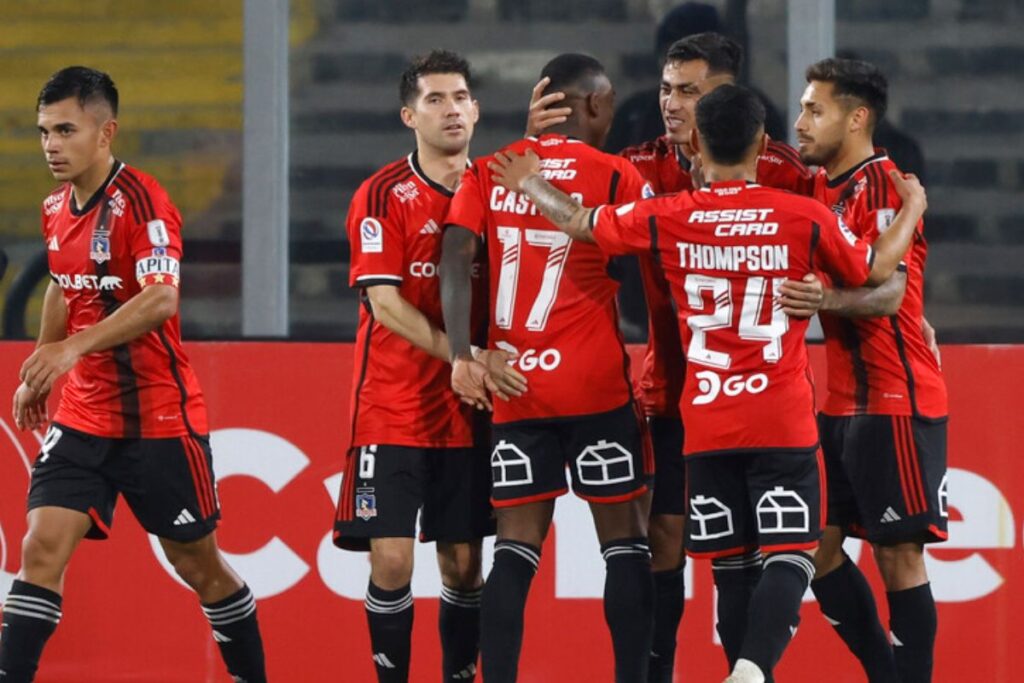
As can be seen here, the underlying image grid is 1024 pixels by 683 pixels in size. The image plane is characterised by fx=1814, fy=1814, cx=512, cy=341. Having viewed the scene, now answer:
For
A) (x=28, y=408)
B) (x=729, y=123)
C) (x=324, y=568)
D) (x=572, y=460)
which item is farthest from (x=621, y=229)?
(x=324, y=568)

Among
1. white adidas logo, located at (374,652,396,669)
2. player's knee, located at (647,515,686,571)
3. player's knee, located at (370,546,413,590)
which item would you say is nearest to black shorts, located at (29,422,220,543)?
player's knee, located at (370,546,413,590)

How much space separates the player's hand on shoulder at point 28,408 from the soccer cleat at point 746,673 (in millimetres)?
2312

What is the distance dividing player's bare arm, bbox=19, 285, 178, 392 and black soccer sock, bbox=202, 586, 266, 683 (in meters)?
0.96

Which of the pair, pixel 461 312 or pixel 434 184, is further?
pixel 434 184

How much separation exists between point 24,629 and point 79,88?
1.72 metres

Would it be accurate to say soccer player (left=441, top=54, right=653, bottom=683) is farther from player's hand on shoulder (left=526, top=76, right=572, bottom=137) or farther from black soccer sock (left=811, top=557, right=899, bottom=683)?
black soccer sock (left=811, top=557, right=899, bottom=683)

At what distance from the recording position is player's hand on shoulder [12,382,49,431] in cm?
571

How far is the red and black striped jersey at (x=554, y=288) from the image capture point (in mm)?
5441

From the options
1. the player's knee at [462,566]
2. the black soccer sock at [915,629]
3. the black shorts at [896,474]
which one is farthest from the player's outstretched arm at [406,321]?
the black soccer sock at [915,629]

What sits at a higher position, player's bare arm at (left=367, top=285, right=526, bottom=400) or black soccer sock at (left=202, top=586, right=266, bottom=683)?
player's bare arm at (left=367, top=285, right=526, bottom=400)

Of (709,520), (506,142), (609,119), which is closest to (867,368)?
(709,520)

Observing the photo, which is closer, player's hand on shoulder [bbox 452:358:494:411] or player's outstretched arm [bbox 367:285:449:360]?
player's hand on shoulder [bbox 452:358:494:411]

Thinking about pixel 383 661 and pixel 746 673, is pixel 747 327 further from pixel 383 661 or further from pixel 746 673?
pixel 383 661

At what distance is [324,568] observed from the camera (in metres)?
6.94
